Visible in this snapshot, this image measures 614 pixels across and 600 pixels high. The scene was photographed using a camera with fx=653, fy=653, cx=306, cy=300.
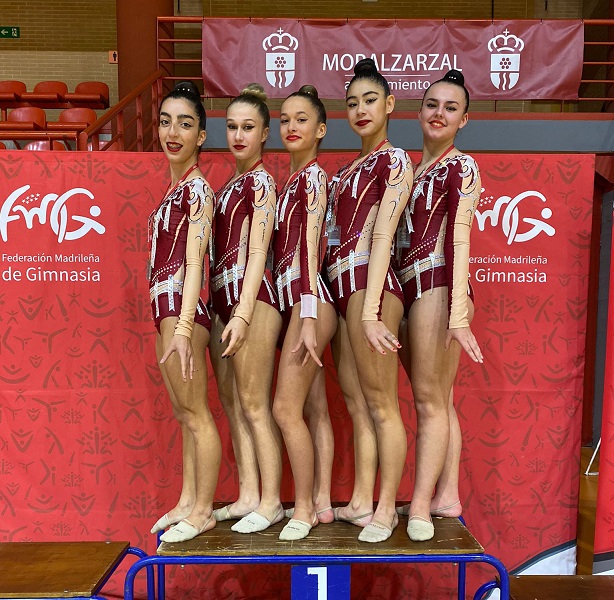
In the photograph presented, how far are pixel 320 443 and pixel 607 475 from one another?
153cm

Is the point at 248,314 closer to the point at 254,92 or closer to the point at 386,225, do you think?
the point at 386,225

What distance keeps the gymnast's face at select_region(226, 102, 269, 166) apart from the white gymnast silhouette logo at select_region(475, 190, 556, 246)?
1.30 m

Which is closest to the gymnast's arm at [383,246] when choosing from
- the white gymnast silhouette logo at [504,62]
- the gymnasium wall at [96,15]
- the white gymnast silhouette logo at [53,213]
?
the white gymnast silhouette logo at [53,213]

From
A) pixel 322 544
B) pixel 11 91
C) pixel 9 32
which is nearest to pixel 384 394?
pixel 322 544

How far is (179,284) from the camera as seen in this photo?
2.46 metres

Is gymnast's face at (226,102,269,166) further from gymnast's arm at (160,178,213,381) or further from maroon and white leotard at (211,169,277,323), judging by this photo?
gymnast's arm at (160,178,213,381)

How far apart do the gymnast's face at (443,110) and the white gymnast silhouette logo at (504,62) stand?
3290 mm

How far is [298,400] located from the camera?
2477mm

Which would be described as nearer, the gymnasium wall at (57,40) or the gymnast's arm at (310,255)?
the gymnast's arm at (310,255)

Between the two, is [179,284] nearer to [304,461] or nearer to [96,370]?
[304,461]

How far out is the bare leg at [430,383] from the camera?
245cm

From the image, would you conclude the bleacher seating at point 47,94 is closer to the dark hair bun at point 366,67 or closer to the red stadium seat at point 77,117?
the red stadium seat at point 77,117

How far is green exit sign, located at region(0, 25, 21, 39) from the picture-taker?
9.56 m

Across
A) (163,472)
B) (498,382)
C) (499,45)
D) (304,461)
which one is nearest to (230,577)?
(163,472)
